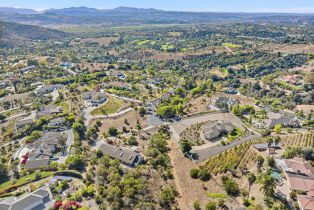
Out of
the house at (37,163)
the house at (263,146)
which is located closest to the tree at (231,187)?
the house at (263,146)

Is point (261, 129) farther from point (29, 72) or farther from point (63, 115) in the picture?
point (29, 72)

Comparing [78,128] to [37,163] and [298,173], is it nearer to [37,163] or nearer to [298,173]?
[37,163]

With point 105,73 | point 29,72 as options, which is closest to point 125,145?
point 105,73

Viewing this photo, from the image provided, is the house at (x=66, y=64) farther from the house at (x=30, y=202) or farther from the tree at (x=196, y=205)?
the tree at (x=196, y=205)

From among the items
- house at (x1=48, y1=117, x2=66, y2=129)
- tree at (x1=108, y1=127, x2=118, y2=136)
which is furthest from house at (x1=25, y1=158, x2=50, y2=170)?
house at (x1=48, y1=117, x2=66, y2=129)

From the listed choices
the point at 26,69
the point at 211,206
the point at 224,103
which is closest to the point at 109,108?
the point at 224,103

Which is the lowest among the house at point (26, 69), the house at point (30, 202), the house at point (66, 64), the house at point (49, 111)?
the house at point (66, 64)
